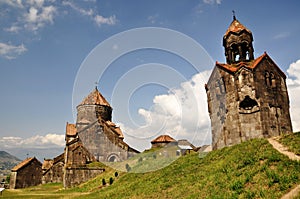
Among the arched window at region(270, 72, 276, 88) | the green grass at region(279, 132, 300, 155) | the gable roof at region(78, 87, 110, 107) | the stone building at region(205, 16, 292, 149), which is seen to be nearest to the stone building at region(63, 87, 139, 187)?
the gable roof at region(78, 87, 110, 107)

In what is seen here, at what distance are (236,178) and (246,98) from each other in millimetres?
10450

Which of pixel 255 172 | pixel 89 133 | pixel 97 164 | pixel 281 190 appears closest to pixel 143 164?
pixel 97 164

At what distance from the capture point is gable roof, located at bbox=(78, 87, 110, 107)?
1649 inches

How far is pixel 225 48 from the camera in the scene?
23797mm

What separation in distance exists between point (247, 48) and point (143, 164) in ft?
56.3

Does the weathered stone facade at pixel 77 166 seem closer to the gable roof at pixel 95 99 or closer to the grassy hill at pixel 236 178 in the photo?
the gable roof at pixel 95 99

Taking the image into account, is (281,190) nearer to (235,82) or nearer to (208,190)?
(208,190)

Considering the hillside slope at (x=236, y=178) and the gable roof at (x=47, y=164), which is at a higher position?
the gable roof at (x=47, y=164)

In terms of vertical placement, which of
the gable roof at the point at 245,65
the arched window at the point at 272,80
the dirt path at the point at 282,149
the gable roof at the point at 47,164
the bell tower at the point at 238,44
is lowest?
the dirt path at the point at 282,149

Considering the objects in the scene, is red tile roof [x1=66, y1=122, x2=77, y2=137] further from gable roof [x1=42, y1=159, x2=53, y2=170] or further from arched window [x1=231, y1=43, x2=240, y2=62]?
arched window [x1=231, y1=43, x2=240, y2=62]

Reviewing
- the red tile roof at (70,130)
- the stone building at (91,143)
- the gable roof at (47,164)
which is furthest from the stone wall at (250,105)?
the gable roof at (47,164)

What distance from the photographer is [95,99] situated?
139ft

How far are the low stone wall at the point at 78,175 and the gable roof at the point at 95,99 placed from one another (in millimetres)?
13128

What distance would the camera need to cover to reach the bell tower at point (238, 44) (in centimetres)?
2259
